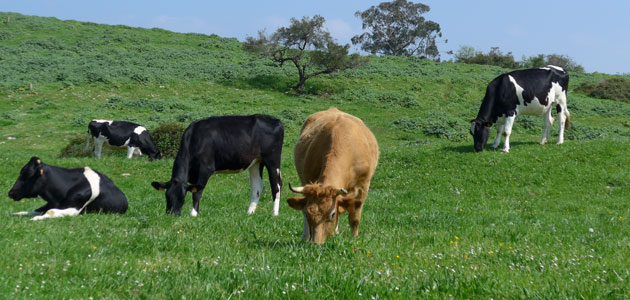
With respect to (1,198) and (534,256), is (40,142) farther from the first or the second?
(534,256)

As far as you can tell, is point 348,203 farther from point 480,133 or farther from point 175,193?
point 480,133

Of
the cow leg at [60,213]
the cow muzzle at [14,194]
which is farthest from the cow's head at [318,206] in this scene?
the cow muzzle at [14,194]

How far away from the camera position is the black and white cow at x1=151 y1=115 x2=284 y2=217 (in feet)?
37.8

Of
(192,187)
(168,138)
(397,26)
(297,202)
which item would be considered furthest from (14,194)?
(397,26)

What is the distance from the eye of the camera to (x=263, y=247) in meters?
6.74

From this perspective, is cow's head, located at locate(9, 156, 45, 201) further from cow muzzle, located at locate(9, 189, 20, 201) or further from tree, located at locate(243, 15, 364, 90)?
tree, located at locate(243, 15, 364, 90)

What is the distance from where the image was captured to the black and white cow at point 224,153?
11.5 meters

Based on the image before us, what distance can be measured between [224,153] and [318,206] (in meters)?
6.19

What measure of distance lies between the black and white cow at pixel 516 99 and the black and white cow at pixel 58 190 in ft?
48.5

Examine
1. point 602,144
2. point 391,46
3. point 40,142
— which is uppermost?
point 391,46

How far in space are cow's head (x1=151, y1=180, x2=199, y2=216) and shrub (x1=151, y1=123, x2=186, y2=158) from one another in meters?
12.6

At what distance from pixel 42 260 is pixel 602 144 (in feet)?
66.3

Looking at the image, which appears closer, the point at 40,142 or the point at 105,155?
the point at 105,155

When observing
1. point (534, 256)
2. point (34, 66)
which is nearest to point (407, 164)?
point (534, 256)
